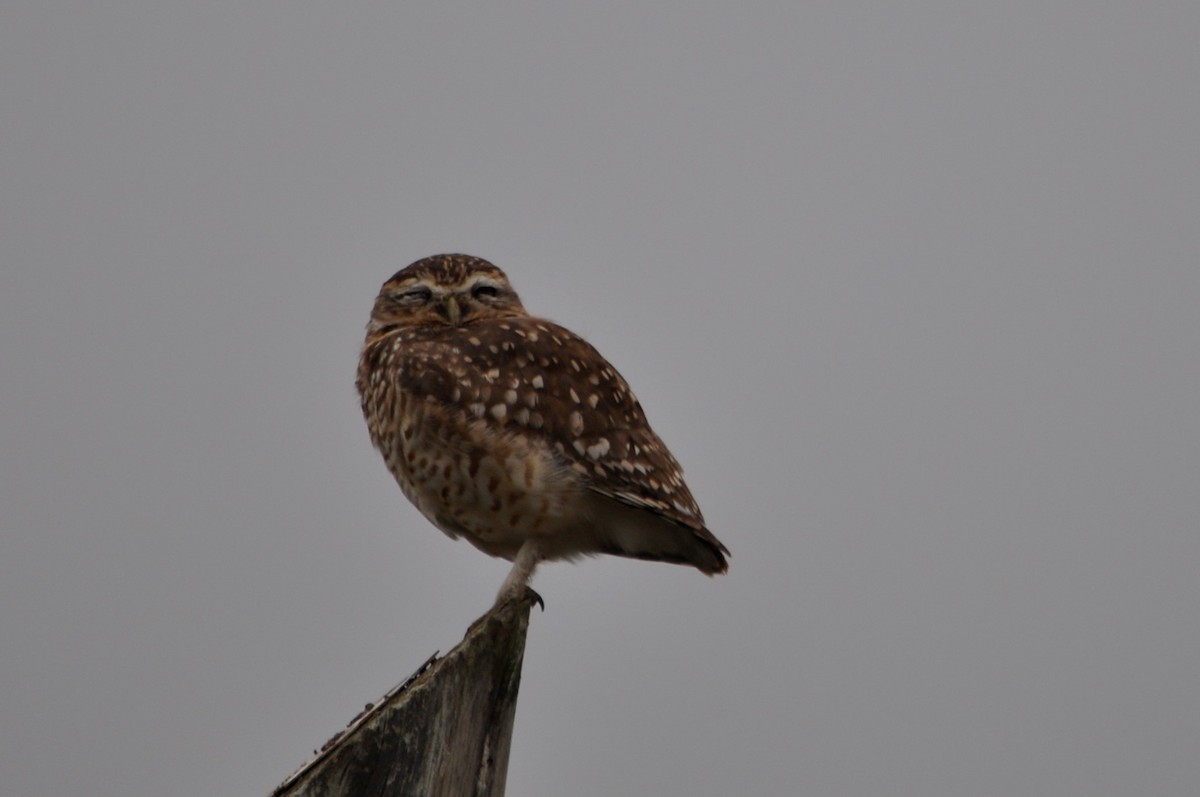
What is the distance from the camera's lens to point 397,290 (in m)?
6.25

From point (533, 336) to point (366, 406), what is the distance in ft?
2.22

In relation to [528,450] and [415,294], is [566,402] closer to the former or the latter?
[528,450]

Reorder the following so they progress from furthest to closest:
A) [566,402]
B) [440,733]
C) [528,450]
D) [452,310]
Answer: [452,310], [566,402], [528,450], [440,733]

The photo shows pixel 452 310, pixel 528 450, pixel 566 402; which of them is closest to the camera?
pixel 528 450

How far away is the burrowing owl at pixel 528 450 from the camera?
5.14 meters

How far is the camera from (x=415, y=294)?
6180 millimetres

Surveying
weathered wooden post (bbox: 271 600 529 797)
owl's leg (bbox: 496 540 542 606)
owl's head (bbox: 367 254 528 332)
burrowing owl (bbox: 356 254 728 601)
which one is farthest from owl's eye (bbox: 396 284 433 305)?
weathered wooden post (bbox: 271 600 529 797)

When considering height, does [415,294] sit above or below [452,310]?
above

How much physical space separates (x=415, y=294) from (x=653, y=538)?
1431 millimetres

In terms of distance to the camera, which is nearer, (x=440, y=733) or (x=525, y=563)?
(x=440, y=733)

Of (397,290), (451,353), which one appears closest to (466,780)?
(451,353)

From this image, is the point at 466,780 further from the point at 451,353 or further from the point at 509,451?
the point at 451,353

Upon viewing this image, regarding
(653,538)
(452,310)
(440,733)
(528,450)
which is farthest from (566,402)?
(440,733)

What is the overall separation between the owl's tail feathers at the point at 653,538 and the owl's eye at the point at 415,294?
1293 millimetres
